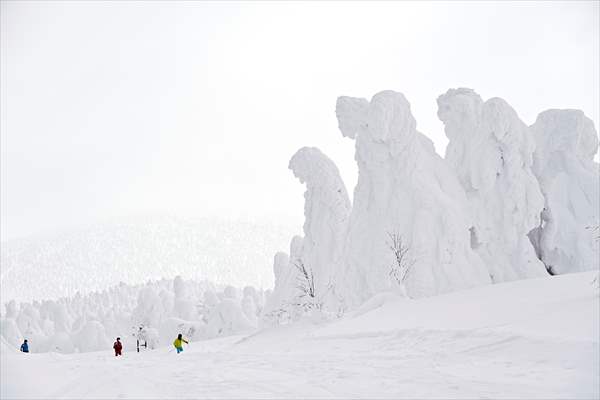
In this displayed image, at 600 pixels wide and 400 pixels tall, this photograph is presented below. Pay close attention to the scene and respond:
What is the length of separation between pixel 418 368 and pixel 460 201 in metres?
26.8

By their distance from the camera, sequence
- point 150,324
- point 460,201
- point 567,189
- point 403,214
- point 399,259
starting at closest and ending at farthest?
point 399,259 → point 403,214 → point 460,201 → point 567,189 → point 150,324

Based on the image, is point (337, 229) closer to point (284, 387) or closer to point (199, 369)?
point (199, 369)

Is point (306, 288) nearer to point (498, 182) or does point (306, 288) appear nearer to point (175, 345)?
point (498, 182)

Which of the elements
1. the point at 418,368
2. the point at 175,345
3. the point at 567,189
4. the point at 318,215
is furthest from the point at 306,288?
the point at 418,368

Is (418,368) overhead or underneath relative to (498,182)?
underneath

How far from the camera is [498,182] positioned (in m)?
37.7

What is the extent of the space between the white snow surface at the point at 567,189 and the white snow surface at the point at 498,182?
463cm

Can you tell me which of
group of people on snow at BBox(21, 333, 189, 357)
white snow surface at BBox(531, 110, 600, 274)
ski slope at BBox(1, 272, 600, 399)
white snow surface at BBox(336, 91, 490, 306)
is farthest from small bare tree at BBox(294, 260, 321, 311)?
ski slope at BBox(1, 272, 600, 399)

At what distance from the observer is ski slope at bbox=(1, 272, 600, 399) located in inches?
369

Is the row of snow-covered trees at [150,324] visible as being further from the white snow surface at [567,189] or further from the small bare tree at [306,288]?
the white snow surface at [567,189]

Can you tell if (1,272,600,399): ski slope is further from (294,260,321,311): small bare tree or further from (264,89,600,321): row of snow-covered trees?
(294,260,321,311): small bare tree

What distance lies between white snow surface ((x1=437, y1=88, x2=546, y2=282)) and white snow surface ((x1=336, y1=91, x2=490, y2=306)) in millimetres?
1471

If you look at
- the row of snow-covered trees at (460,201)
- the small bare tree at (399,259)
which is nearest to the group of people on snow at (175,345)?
the row of snow-covered trees at (460,201)

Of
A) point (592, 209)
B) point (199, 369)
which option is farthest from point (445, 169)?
point (199, 369)
